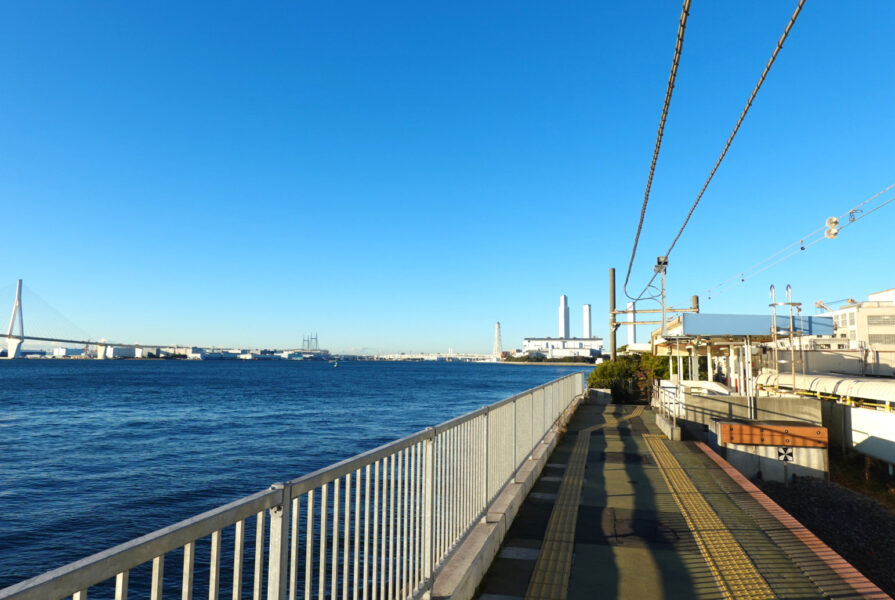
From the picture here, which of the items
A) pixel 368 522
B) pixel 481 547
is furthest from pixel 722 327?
pixel 368 522

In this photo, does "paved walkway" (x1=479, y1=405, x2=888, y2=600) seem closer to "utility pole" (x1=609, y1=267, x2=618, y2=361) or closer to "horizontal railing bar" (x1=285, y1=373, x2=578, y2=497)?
"horizontal railing bar" (x1=285, y1=373, x2=578, y2=497)

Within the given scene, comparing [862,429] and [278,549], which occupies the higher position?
[278,549]

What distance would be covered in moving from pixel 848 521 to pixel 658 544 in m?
6.64

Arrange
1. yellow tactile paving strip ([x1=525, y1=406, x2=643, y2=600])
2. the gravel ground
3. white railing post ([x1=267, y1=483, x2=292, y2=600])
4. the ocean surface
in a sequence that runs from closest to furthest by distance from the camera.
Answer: white railing post ([x1=267, y1=483, x2=292, y2=600]) < yellow tactile paving strip ([x1=525, y1=406, x2=643, y2=600]) < the gravel ground < the ocean surface

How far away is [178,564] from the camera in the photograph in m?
12.6

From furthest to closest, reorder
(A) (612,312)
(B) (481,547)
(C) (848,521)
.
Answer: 1. (A) (612,312)
2. (C) (848,521)
3. (B) (481,547)

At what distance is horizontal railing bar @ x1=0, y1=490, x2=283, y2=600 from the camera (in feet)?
4.12

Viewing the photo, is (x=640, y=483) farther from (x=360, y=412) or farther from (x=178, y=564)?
(x=360, y=412)

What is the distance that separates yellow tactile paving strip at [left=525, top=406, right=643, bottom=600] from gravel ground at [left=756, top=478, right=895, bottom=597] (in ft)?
13.0

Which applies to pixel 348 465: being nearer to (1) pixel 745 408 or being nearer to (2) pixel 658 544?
(2) pixel 658 544

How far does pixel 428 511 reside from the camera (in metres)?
3.94

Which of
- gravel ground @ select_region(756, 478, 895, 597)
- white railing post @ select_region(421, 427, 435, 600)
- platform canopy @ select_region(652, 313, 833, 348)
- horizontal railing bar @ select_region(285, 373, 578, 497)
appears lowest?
gravel ground @ select_region(756, 478, 895, 597)

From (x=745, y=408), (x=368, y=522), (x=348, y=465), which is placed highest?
(x=348, y=465)

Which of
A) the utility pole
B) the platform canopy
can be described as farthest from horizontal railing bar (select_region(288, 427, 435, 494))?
the utility pole
